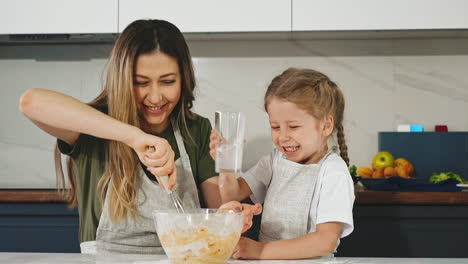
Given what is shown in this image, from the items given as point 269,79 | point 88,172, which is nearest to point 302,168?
point 88,172

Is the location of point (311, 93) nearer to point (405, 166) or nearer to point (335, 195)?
point (335, 195)

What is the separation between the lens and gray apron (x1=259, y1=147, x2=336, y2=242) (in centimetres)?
140

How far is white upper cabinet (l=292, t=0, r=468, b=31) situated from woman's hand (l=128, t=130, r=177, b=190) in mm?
1352

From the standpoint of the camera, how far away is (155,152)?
1.11m

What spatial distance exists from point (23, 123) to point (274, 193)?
169 cm

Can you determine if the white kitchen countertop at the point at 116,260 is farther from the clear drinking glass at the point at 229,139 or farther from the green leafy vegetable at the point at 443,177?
the green leafy vegetable at the point at 443,177

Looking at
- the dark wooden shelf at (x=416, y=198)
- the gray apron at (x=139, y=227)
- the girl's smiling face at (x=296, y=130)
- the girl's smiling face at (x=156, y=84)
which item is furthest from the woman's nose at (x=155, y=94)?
the dark wooden shelf at (x=416, y=198)

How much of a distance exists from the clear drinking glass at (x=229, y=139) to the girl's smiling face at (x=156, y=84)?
10.2 inches

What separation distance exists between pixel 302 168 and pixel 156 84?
0.42 metres

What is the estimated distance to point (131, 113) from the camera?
138 centimetres

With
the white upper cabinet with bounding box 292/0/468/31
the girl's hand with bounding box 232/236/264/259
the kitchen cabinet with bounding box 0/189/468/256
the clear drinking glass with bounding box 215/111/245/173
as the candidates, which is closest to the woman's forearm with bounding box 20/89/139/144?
the clear drinking glass with bounding box 215/111/245/173

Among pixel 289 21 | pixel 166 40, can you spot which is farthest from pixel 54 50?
pixel 166 40

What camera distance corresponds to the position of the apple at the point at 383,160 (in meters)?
2.50

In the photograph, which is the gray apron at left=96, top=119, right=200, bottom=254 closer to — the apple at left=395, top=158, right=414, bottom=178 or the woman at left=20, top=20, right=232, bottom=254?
the woman at left=20, top=20, right=232, bottom=254
